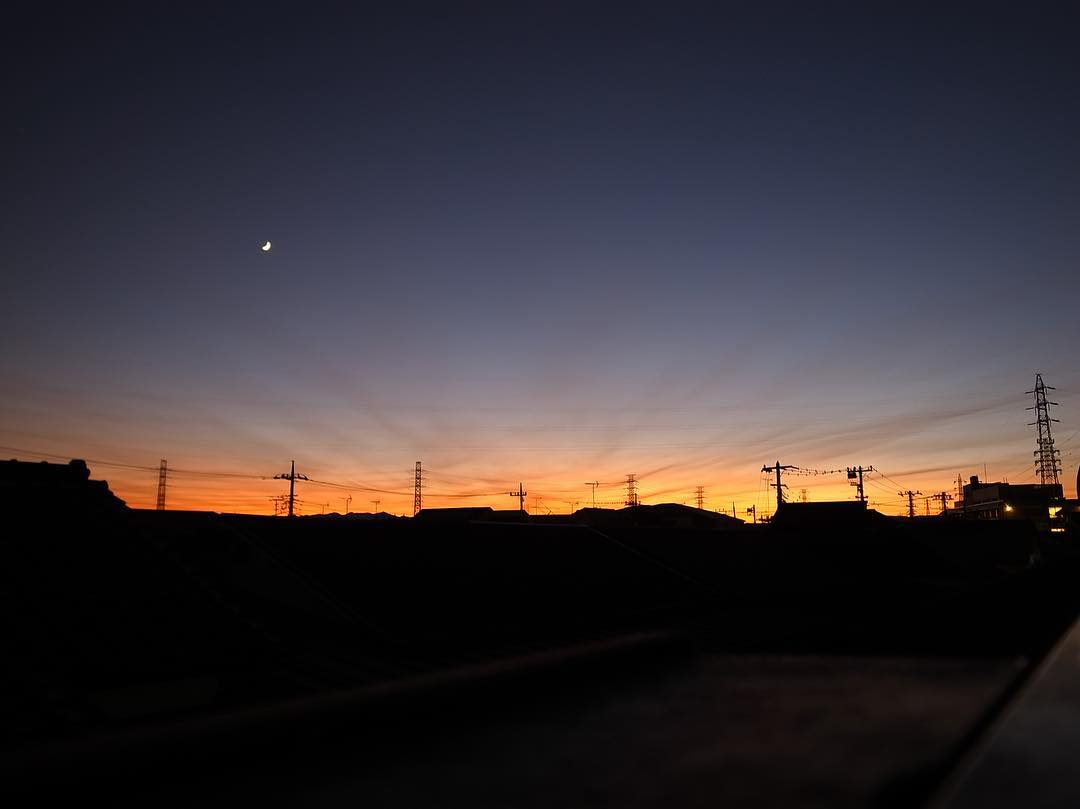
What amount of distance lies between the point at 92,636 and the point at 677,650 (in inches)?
428

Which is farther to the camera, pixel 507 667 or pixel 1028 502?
pixel 1028 502

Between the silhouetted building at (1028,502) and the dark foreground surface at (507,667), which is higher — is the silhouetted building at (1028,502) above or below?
above

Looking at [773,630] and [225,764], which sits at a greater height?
[225,764]

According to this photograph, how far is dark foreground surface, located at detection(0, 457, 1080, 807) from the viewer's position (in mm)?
3283

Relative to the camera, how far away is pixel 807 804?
9.75 ft

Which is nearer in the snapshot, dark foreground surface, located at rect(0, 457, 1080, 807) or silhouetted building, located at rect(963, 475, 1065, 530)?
dark foreground surface, located at rect(0, 457, 1080, 807)

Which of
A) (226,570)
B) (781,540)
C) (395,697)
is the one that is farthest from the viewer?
Result: (781,540)

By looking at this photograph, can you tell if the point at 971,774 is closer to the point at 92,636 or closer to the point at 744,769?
the point at 744,769

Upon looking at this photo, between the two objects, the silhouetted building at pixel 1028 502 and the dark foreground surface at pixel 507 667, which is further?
the silhouetted building at pixel 1028 502

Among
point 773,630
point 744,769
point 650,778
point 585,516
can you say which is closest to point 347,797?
point 650,778

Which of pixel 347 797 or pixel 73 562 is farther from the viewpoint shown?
pixel 73 562

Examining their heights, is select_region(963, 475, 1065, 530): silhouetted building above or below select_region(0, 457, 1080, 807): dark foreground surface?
above

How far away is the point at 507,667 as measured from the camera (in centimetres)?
529

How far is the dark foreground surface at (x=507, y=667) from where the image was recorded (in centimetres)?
328
